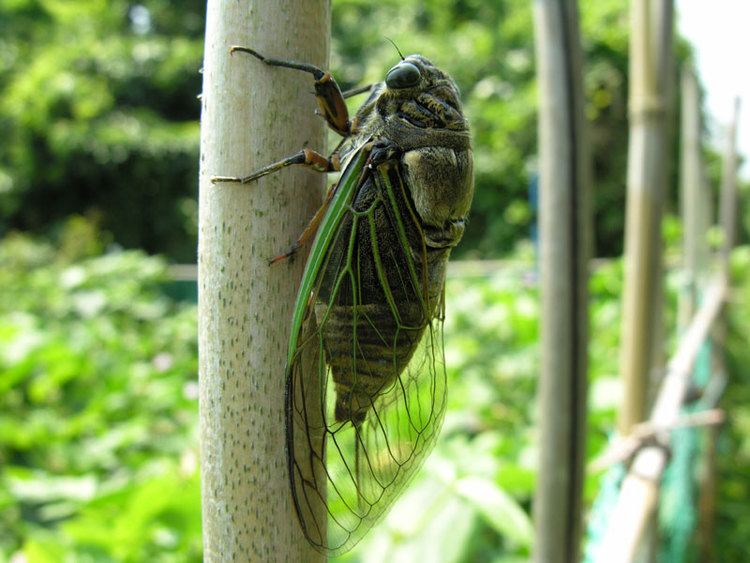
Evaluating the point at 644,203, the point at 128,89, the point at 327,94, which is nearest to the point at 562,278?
the point at 327,94

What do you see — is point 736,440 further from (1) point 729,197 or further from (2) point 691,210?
(1) point 729,197

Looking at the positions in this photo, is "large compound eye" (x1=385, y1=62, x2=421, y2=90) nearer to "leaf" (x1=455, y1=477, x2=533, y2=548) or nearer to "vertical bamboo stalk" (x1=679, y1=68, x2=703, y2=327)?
"leaf" (x1=455, y1=477, x2=533, y2=548)

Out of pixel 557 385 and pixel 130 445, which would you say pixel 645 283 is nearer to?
pixel 557 385

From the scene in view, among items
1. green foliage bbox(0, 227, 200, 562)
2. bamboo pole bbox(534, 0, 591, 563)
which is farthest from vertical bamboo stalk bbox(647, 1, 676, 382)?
green foliage bbox(0, 227, 200, 562)

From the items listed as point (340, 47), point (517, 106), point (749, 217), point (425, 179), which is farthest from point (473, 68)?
point (425, 179)

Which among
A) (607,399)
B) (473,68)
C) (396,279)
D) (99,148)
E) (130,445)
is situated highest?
(473,68)

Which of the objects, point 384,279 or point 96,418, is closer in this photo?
point 384,279
